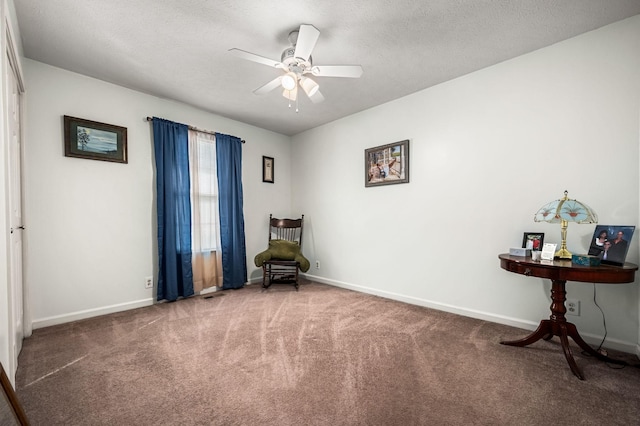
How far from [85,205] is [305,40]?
2711mm

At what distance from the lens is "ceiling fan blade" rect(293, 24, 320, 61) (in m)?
1.83

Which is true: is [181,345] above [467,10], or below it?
below

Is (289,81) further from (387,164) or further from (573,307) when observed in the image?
(573,307)

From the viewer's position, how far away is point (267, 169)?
4.61 metres

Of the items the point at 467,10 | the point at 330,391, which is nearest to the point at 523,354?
the point at 330,391

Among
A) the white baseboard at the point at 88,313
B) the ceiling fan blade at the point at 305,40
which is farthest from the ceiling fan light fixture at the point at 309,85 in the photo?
the white baseboard at the point at 88,313

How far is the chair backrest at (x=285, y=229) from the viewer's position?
4445mm

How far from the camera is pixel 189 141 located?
3656mm

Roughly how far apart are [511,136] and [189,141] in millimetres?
3632

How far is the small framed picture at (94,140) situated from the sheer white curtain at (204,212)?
771 mm

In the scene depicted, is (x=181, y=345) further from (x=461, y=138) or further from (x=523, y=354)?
(x=461, y=138)

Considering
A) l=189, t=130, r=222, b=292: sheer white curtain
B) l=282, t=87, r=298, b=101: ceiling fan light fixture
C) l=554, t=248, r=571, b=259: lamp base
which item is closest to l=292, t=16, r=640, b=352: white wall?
l=554, t=248, r=571, b=259: lamp base

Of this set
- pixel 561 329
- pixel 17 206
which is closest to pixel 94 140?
pixel 17 206

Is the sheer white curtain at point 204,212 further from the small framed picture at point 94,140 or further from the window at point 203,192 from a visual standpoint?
the small framed picture at point 94,140
